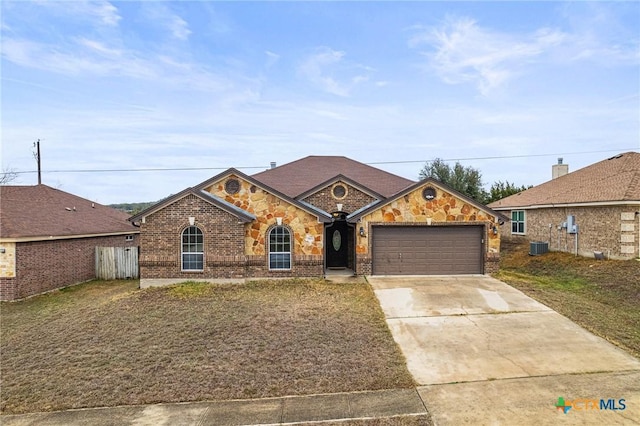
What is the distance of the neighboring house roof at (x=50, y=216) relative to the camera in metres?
14.0

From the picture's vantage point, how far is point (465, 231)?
1443 cm

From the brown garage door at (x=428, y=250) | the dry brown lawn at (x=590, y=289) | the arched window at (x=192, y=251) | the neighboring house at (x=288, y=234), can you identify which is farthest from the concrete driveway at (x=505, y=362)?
the arched window at (x=192, y=251)

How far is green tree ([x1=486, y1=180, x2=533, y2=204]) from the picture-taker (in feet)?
108

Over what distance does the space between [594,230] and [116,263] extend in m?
22.9

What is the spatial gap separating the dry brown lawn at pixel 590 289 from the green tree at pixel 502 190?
49.9ft

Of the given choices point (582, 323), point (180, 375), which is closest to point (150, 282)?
point (180, 375)

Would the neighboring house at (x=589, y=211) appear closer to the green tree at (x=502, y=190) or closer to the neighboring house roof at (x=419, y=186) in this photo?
the neighboring house roof at (x=419, y=186)

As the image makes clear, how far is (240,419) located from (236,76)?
18.1 meters

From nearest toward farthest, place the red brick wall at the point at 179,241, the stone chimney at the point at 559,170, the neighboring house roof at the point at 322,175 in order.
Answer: the red brick wall at the point at 179,241
the neighboring house roof at the point at 322,175
the stone chimney at the point at 559,170

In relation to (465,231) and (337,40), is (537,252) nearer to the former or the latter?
(465,231)

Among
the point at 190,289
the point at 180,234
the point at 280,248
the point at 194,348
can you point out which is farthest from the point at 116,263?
the point at 194,348

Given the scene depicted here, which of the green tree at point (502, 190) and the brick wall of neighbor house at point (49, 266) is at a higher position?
the green tree at point (502, 190)

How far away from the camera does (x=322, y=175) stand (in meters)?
20.0

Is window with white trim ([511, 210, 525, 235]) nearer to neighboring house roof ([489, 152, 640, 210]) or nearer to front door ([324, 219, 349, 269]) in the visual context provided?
neighboring house roof ([489, 152, 640, 210])
